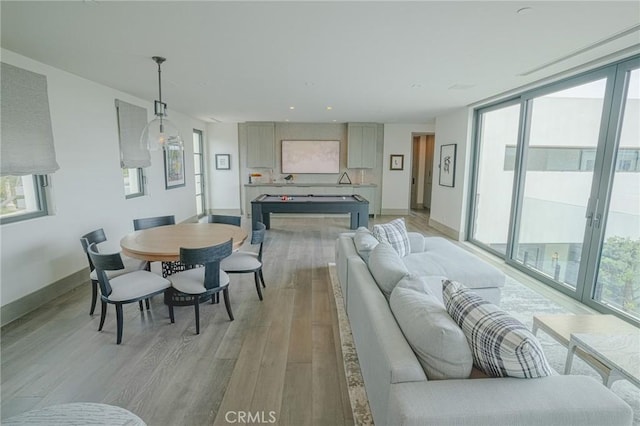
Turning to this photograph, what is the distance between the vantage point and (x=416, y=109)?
6.33 meters

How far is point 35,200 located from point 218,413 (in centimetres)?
311

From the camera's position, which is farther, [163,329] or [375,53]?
[375,53]

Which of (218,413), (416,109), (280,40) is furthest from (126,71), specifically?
(416,109)

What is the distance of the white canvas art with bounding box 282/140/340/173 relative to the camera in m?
8.71

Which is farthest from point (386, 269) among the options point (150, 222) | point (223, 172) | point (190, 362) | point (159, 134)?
point (223, 172)

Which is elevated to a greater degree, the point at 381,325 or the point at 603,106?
the point at 603,106

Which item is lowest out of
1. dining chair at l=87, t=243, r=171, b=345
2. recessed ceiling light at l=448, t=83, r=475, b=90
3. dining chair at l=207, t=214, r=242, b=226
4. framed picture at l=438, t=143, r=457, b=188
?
dining chair at l=87, t=243, r=171, b=345

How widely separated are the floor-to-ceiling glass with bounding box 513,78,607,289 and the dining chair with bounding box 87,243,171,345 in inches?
175

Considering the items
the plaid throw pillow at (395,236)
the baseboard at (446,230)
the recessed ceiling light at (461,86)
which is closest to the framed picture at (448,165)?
the baseboard at (446,230)

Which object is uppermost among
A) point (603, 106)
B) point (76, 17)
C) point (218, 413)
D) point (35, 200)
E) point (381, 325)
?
point (76, 17)

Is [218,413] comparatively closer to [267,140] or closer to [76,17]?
[76,17]

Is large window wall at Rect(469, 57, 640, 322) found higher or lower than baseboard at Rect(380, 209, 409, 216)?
higher

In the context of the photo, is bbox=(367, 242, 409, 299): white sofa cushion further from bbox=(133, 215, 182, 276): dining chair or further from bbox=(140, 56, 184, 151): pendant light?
bbox=(140, 56, 184, 151): pendant light

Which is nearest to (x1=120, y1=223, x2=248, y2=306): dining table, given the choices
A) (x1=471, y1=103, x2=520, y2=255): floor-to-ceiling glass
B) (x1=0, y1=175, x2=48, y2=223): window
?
(x1=0, y1=175, x2=48, y2=223): window
